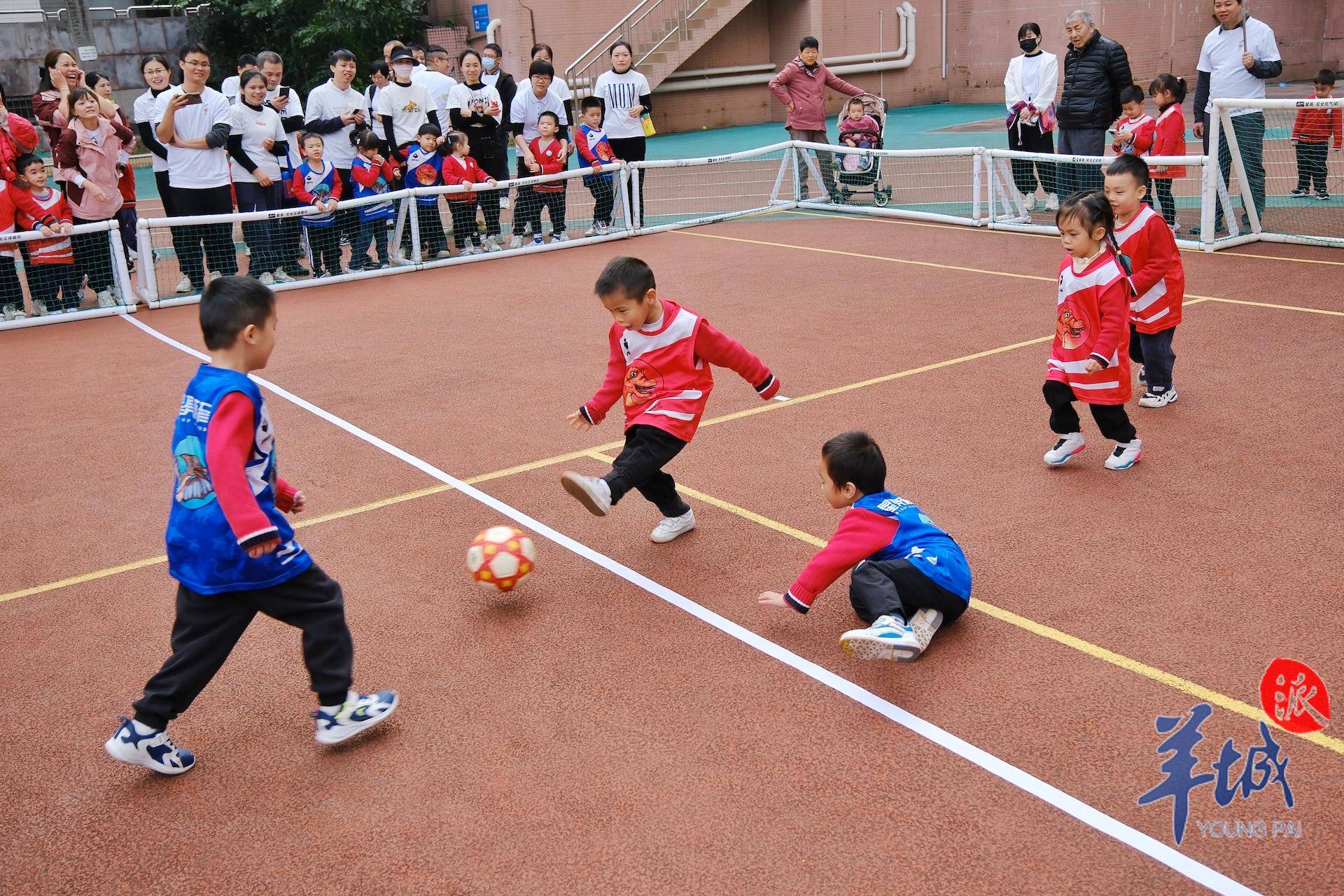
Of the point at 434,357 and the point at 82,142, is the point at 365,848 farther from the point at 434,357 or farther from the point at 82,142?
the point at 82,142

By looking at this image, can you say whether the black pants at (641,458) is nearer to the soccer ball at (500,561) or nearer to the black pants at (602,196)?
the soccer ball at (500,561)

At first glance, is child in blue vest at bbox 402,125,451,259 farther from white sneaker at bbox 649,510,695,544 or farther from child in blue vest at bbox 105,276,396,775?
child in blue vest at bbox 105,276,396,775

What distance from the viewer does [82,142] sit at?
11406mm

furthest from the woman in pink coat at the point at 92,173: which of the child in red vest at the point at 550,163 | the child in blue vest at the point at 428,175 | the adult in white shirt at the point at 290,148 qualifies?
the child in red vest at the point at 550,163

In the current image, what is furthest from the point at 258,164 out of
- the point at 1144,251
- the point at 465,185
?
the point at 1144,251

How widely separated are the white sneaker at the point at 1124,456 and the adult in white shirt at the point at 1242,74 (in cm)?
641

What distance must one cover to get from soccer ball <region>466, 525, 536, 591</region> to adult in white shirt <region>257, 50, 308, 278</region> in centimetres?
878

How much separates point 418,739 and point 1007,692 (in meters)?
2.03

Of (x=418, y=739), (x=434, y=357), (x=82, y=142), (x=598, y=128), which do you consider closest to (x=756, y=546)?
(x=418, y=739)

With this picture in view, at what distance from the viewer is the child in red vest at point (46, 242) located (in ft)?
36.5

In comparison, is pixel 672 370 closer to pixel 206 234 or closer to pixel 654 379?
pixel 654 379

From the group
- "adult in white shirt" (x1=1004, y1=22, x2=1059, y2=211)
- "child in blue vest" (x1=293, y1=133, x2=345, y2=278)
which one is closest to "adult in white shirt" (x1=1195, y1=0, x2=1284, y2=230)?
"adult in white shirt" (x1=1004, y1=22, x2=1059, y2=211)

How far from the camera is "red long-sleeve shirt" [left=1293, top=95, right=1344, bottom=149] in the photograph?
39.4 feet

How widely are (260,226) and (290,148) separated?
3.89 feet
